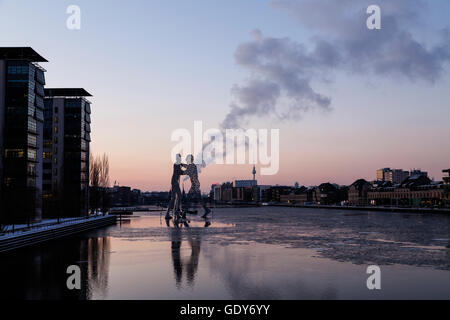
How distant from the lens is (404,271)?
105 feet

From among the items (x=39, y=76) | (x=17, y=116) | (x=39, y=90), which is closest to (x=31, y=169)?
(x=17, y=116)

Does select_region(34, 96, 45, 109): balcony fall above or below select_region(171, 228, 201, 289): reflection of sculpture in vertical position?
above

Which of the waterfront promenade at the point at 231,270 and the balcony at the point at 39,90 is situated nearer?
the waterfront promenade at the point at 231,270

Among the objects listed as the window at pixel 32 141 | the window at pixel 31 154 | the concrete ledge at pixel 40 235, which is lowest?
the concrete ledge at pixel 40 235

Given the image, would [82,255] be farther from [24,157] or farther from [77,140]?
[77,140]

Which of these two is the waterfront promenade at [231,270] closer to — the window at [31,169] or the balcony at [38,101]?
the window at [31,169]

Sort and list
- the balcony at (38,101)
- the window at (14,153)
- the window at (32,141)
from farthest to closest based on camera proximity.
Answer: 1. the balcony at (38,101)
2. the window at (32,141)
3. the window at (14,153)

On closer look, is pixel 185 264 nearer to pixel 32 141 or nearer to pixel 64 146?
pixel 32 141

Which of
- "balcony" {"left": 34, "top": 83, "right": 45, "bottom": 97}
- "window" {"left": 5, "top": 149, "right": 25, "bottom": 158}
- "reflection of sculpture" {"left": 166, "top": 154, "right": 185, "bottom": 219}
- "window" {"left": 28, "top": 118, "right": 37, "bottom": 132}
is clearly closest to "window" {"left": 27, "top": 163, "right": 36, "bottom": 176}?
"window" {"left": 5, "top": 149, "right": 25, "bottom": 158}

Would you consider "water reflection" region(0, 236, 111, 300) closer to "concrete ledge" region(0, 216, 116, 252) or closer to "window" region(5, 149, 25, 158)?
"concrete ledge" region(0, 216, 116, 252)

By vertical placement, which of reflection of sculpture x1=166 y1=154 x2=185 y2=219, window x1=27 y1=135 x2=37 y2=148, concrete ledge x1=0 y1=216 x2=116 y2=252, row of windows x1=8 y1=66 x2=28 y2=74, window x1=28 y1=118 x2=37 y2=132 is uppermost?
row of windows x1=8 y1=66 x2=28 y2=74

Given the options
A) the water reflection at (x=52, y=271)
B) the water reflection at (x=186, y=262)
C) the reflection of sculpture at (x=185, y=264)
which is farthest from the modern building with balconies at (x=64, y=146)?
the reflection of sculpture at (x=185, y=264)
